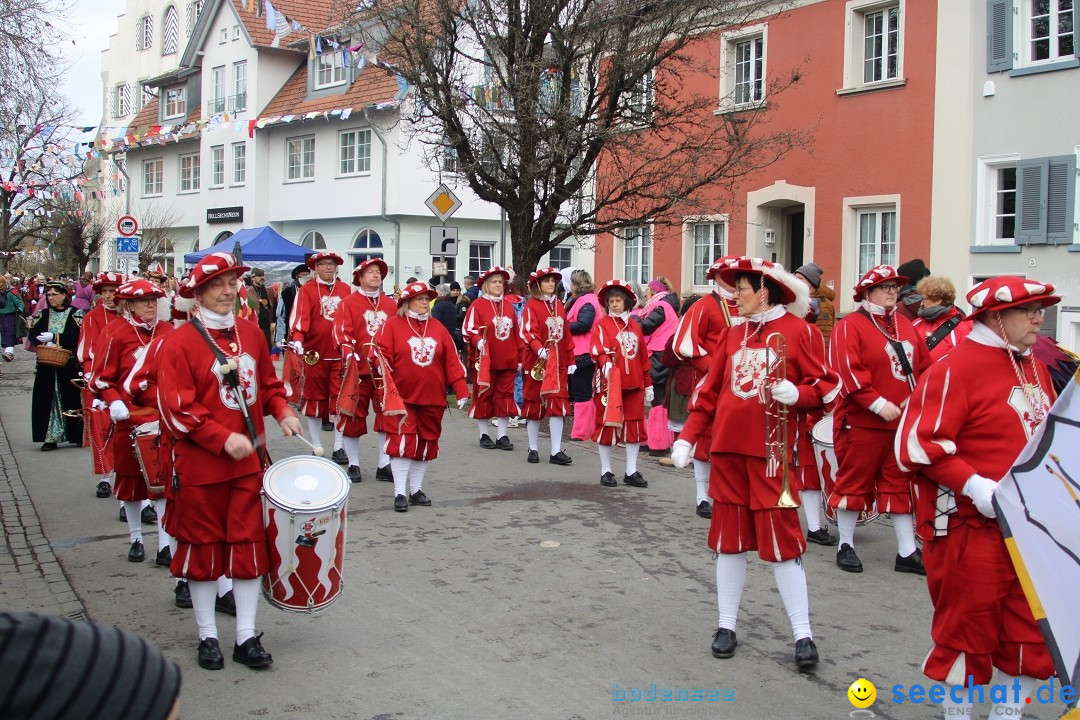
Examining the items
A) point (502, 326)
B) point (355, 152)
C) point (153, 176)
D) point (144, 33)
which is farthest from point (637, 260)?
point (144, 33)

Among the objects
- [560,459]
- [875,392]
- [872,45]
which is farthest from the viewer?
[872,45]

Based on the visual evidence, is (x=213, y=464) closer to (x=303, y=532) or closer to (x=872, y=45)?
(x=303, y=532)

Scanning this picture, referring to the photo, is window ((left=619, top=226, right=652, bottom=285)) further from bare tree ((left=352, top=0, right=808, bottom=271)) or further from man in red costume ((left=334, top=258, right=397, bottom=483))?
man in red costume ((left=334, top=258, right=397, bottom=483))

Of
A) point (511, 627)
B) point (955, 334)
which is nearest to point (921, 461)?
point (955, 334)

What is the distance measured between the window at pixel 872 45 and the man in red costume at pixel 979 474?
15.3 meters

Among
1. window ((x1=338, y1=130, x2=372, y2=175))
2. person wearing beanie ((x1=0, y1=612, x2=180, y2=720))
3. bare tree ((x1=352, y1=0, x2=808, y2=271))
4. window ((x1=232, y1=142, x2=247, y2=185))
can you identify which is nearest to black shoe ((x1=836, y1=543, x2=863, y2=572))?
person wearing beanie ((x1=0, y1=612, x2=180, y2=720))

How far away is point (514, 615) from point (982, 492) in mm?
3051

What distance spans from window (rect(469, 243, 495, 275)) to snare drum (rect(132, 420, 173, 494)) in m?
29.1

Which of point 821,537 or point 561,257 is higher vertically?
point 561,257

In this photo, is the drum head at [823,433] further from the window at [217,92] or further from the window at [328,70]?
the window at [217,92]

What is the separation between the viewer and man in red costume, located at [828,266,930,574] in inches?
280

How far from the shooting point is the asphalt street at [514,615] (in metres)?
5.00

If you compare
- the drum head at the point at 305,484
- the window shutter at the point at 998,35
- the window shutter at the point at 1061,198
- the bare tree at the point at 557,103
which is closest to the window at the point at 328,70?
the bare tree at the point at 557,103

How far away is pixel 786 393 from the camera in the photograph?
5203 millimetres
